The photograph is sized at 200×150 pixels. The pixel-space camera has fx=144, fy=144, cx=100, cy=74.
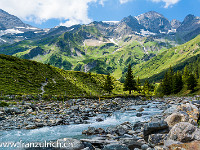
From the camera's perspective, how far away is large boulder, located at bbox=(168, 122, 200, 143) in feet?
29.3

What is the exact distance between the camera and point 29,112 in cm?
2570

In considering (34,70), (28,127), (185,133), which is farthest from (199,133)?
(34,70)

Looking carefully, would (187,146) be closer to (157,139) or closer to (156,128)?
(157,139)

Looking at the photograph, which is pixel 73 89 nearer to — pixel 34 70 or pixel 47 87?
pixel 47 87

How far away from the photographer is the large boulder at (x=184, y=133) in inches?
352

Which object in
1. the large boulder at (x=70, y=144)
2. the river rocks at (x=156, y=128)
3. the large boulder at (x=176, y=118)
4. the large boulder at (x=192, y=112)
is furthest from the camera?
the large boulder at (x=192, y=112)

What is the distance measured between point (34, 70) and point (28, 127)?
6575cm

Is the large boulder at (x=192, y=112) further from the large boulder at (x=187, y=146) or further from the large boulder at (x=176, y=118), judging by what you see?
the large boulder at (x=187, y=146)

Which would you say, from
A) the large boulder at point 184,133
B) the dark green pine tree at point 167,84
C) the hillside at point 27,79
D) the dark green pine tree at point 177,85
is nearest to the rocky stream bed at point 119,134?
the large boulder at point 184,133

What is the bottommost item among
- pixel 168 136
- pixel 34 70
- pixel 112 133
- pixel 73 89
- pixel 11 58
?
pixel 112 133

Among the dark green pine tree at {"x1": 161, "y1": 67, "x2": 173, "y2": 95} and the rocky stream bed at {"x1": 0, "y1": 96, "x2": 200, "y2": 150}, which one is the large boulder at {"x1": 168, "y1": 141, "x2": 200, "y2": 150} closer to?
the rocky stream bed at {"x1": 0, "y1": 96, "x2": 200, "y2": 150}

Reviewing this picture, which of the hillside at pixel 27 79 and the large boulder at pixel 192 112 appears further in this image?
the hillside at pixel 27 79

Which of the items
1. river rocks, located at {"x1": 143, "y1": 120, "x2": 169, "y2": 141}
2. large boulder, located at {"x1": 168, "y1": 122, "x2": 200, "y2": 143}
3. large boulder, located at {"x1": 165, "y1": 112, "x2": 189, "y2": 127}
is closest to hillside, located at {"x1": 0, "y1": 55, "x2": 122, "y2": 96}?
river rocks, located at {"x1": 143, "y1": 120, "x2": 169, "y2": 141}

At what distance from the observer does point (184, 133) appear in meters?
9.30
